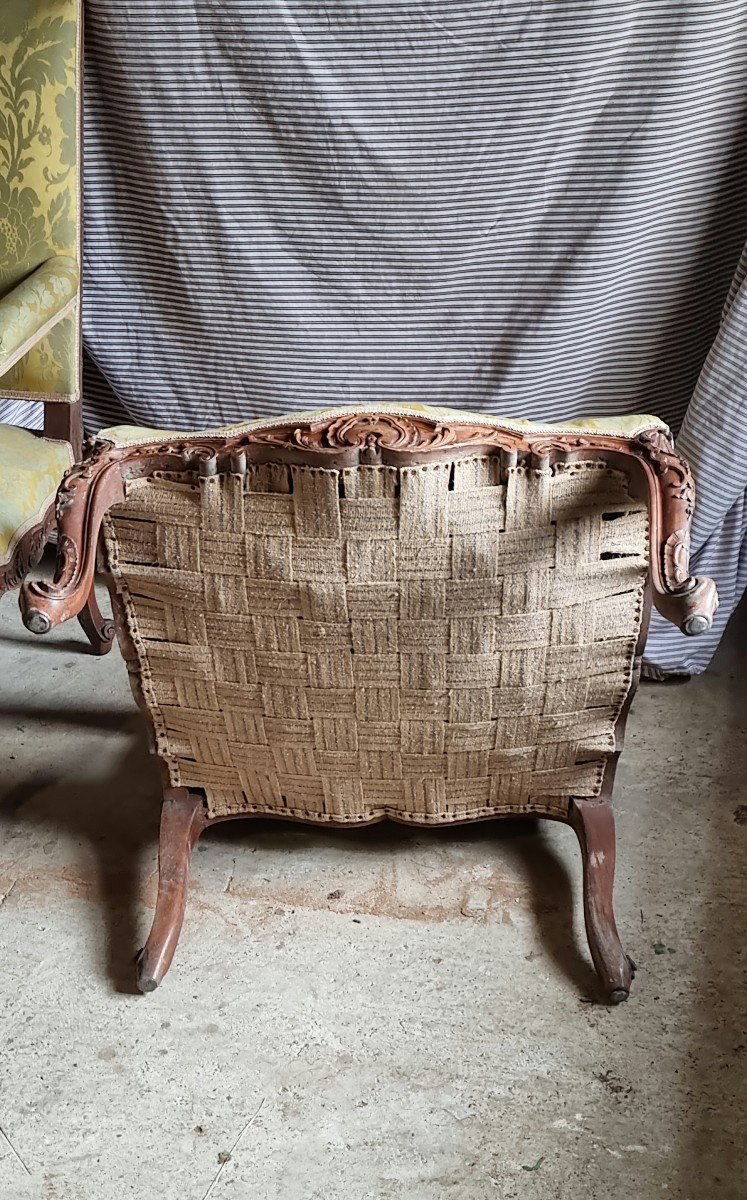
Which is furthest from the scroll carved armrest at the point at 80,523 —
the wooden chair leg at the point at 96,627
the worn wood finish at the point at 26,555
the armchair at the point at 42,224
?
the wooden chair leg at the point at 96,627

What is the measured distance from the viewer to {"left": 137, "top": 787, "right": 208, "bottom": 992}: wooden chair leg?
1.36 metres

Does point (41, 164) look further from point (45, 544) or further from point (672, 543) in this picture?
point (672, 543)

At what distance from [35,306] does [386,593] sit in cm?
83

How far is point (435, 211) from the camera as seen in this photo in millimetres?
1827

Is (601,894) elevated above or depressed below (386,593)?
below

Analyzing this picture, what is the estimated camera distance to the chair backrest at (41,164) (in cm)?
176

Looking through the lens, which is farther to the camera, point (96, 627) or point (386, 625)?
point (96, 627)

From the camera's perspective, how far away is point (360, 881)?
5.03 feet

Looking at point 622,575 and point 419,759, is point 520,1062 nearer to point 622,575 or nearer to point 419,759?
point 419,759

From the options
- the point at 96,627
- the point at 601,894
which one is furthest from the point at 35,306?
the point at 601,894

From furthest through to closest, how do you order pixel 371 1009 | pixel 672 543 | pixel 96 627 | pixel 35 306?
pixel 96 627 → pixel 35 306 → pixel 371 1009 → pixel 672 543

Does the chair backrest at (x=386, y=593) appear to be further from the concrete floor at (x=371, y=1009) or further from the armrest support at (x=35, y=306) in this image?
the armrest support at (x=35, y=306)

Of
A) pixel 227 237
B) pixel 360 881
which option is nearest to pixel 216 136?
pixel 227 237

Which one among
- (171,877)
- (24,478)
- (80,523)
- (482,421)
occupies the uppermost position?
(482,421)
